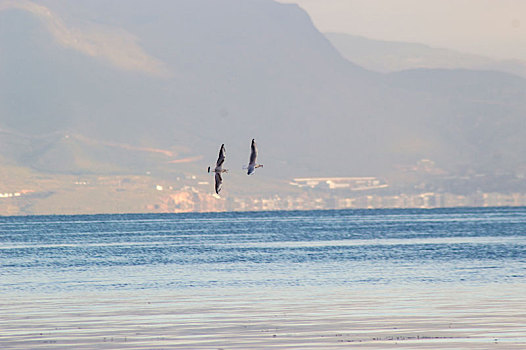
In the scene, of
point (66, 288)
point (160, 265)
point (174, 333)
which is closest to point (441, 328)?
point (174, 333)

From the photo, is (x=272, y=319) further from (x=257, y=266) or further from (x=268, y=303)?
(x=257, y=266)

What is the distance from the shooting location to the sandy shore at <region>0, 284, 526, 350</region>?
134 feet

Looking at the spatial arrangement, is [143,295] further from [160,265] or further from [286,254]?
[286,254]

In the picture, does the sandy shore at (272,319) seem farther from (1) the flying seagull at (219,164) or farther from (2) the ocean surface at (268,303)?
(1) the flying seagull at (219,164)

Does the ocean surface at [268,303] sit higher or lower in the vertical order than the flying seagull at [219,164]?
lower

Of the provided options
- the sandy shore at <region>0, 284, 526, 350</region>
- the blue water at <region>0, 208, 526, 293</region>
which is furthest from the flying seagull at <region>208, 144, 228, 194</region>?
the blue water at <region>0, 208, 526, 293</region>

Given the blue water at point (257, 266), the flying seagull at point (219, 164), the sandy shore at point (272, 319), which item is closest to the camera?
the sandy shore at point (272, 319)

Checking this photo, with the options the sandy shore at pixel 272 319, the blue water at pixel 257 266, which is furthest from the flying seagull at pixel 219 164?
the blue water at pixel 257 266

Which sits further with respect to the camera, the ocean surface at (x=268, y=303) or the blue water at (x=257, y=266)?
the blue water at (x=257, y=266)

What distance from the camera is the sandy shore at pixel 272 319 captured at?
40750 mm

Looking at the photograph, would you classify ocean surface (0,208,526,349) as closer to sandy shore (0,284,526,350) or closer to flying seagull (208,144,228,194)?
sandy shore (0,284,526,350)

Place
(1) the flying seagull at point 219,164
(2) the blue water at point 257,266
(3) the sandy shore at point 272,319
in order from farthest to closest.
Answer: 1. (2) the blue water at point 257,266
2. (1) the flying seagull at point 219,164
3. (3) the sandy shore at point 272,319

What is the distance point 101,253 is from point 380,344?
8101cm

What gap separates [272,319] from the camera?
47562 millimetres
